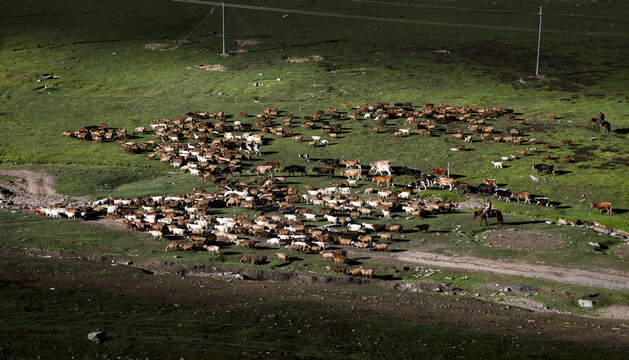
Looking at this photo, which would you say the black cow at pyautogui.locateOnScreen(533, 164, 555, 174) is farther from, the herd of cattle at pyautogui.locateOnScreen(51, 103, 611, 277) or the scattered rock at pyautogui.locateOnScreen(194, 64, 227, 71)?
the scattered rock at pyautogui.locateOnScreen(194, 64, 227, 71)

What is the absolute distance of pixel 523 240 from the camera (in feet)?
134

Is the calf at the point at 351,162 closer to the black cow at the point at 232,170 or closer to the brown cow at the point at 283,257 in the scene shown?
the black cow at the point at 232,170

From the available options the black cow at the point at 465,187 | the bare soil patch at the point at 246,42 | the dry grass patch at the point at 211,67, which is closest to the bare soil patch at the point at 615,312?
the black cow at the point at 465,187

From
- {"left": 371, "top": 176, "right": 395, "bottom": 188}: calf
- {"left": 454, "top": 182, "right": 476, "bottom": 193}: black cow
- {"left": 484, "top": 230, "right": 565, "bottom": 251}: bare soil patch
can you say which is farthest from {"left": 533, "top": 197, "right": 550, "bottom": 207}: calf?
{"left": 371, "top": 176, "right": 395, "bottom": 188}: calf

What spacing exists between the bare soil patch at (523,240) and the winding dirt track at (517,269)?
2.75m

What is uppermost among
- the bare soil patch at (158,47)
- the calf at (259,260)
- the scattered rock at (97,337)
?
the scattered rock at (97,337)

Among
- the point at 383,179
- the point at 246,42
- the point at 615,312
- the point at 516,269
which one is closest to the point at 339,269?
the point at 516,269

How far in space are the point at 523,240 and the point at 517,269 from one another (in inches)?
187

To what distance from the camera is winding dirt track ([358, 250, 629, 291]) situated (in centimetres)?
3466

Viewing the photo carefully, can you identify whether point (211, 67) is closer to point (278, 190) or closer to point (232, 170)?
point (232, 170)

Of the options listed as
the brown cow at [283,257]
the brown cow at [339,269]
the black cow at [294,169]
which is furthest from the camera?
the black cow at [294,169]

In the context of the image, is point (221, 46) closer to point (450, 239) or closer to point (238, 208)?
point (238, 208)

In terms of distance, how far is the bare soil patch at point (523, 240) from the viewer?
1565 inches

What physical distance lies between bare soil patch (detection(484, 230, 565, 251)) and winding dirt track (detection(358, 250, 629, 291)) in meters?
2.75
